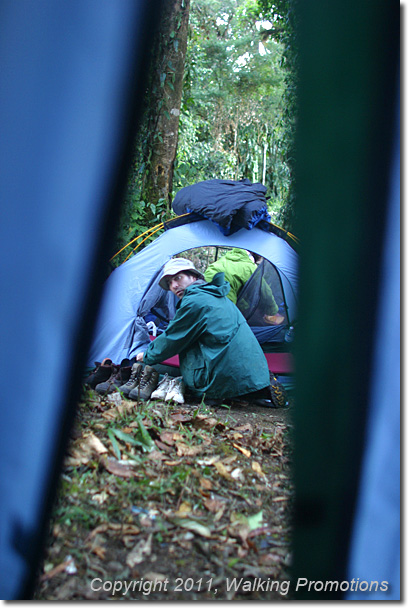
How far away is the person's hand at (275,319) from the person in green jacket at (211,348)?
1.42m

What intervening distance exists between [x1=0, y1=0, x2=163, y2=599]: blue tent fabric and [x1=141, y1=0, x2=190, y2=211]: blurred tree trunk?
394 cm

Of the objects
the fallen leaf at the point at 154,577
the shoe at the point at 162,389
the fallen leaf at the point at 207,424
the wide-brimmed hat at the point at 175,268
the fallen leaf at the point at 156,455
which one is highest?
the wide-brimmed hat at the point at 175,268

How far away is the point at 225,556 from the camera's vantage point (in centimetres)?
125

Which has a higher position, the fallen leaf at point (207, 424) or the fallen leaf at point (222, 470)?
the fallen leaf at point (222, 470)

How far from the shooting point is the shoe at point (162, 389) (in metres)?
3.04

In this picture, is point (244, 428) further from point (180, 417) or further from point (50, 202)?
point (50, 202)

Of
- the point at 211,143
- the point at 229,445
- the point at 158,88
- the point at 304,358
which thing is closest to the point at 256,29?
the point at 211,143

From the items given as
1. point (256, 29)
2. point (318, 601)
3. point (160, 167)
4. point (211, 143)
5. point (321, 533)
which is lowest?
point (318, 601)

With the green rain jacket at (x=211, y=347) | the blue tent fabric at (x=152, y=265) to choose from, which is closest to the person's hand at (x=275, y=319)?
the blue tent fabric at (x=152, y=265)

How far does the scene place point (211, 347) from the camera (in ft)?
10.2

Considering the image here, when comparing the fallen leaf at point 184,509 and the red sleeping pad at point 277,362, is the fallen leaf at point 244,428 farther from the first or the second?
the red sleeping pad at point 277,362

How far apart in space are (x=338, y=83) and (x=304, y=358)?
15.5 inches

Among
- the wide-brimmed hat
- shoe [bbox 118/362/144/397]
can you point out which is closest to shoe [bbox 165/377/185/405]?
shoe [bbox 118/362/144/397]

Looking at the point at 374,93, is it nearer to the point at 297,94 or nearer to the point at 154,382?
the point at 297,94
